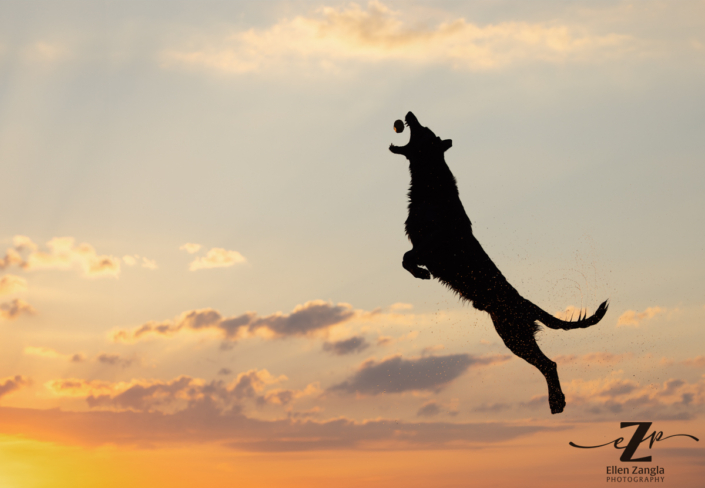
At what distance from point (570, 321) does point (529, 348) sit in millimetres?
950

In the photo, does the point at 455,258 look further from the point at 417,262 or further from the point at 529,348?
the point at 529,348

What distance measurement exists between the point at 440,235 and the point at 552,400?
4.06m

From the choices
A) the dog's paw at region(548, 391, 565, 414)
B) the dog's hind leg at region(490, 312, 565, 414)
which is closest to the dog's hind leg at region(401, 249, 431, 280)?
the dog's hind leg at region(490, 312, 565, 414)

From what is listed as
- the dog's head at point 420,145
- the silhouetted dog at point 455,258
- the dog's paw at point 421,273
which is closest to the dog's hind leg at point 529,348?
the silhouetted dog at point 455,258

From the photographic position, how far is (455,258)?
42.0ft

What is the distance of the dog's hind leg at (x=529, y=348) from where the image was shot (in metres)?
13.4

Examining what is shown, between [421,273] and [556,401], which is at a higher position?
[421,273]

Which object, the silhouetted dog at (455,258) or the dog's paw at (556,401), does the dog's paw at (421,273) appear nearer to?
the silhouetted dog at (455,258)

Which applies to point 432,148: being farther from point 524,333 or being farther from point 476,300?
point 524,333

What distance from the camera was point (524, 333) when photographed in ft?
44.0

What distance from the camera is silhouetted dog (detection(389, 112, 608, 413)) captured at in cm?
1277

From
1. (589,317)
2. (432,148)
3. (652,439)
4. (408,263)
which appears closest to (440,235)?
(408,263)

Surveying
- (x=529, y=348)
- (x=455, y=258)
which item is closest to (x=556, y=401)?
(x=529, y=348)

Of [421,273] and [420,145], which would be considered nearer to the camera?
[421,273]
